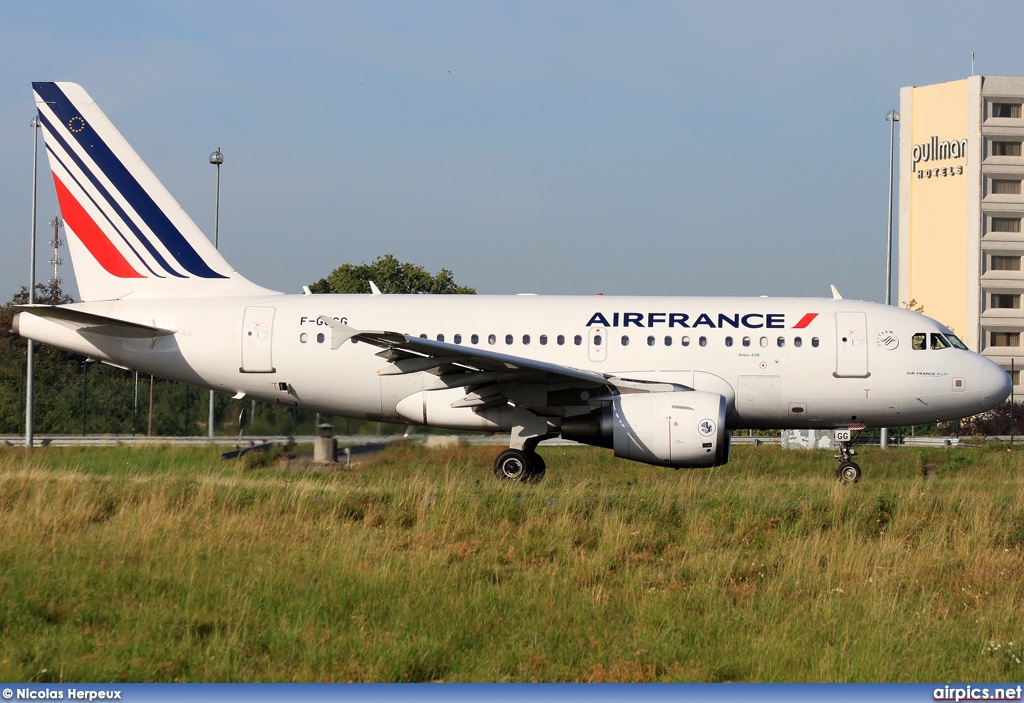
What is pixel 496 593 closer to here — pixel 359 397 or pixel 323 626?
pixel 323 626

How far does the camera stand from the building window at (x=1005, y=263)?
8162cm

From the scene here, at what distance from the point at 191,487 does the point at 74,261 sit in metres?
8.91

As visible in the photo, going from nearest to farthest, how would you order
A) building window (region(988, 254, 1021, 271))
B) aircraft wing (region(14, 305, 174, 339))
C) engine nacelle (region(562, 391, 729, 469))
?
engine nacelle (region(562, 391, 729, 469))
aircraft wing (region(14, 305, 174, 339))
building window (region(988, 254, 1021, 271))

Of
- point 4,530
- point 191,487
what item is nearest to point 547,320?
point 191,487

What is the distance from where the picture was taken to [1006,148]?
82375 millimetres

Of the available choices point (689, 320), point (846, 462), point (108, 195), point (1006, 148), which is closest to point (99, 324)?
point (108, 195)

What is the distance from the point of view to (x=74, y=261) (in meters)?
21.0

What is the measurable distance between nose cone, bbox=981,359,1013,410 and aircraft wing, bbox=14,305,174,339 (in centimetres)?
1548

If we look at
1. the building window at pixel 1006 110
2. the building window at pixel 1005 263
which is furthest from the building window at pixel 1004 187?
the building window at pixel 1005 263

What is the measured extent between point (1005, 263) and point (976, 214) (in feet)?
15.0

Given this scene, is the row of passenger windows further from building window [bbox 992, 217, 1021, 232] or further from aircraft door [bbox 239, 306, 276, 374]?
building window [bbox 992, 217, 1021, 232]

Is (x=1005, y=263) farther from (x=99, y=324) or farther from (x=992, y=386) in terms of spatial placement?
(x=99, y=324)

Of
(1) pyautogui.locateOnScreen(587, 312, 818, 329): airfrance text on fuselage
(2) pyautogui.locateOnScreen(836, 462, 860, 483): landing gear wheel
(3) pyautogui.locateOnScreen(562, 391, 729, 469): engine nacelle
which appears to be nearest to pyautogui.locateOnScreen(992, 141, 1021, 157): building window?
(1) pyautogui.locateOnScreen(587, 312, 818, 329): airfrance text on fuselage

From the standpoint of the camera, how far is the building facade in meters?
80.7
